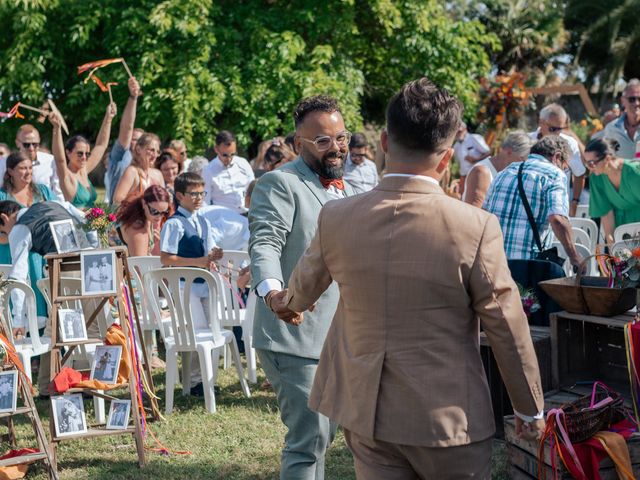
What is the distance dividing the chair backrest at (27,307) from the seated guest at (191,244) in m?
1.01

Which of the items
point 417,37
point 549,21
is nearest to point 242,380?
point 417,37

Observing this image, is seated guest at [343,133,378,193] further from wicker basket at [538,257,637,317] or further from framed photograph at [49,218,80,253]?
wicker basket at [538,257,637,317]

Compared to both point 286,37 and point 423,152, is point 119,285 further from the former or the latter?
point 286,37

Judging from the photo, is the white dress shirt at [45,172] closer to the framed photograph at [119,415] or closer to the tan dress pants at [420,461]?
the framed photograph at [119,415]

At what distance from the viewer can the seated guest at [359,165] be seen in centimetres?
1024

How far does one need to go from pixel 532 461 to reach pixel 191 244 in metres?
3.26

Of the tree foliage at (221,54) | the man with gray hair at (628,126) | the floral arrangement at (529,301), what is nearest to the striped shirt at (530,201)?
the floral arrangement at (529,301)

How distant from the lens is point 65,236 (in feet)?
17.7

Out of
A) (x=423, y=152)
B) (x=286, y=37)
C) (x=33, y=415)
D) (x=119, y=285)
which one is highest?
(x=286, y=37)

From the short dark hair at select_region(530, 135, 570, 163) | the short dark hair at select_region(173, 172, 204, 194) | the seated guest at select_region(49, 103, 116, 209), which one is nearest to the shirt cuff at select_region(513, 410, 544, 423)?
the short dark hair at select_region(530, 135, 570, 163)

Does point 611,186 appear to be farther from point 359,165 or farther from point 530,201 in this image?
point 359,165

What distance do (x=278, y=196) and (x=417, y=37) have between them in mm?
15426

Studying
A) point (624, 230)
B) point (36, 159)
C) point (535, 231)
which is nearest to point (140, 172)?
point (36, 159)

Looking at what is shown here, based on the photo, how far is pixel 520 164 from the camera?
19.5 ft
